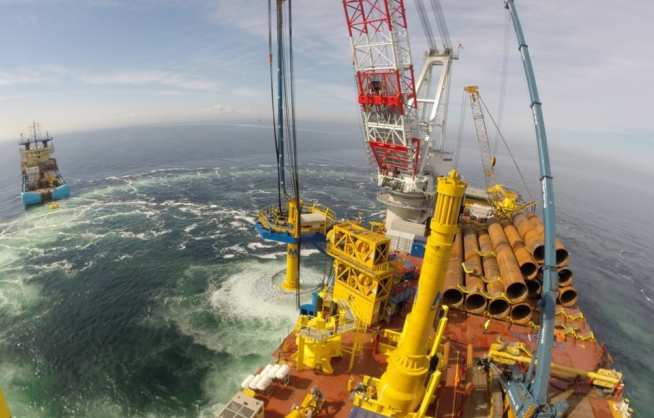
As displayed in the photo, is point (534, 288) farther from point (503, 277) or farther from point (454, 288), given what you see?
point (454, 288)

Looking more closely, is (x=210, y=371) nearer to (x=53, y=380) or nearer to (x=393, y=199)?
(x=53, y=380)

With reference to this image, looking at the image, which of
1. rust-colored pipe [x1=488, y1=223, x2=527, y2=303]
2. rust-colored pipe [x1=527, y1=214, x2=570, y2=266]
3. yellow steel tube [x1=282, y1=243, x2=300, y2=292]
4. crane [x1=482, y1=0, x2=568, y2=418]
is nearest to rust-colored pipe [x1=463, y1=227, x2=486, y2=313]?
rust-colored pipe [x1=488, y1=223, x2=527, y2=303]

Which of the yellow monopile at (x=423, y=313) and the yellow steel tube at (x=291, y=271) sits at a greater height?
the yellow monopile at (x=423, y=313)

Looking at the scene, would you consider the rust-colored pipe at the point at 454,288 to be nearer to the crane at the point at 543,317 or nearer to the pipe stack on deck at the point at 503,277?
the pipe stack on deck at the point at 503,277

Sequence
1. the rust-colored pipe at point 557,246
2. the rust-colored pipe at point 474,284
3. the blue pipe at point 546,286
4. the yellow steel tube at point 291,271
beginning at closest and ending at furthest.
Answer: the blue pipe at point 546,286 → the rust-colored pipe at point 474,284 → the rust-colored pipe at point 557,246 → the yellow steel tube at point 291,271

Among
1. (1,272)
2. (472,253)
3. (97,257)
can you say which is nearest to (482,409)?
(472,253)

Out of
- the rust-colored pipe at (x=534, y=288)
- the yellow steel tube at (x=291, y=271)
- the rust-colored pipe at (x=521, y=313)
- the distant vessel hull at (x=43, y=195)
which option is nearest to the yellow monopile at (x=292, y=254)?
the yellow steel tube at (x=291, y=271)
